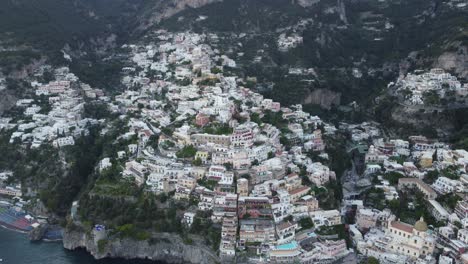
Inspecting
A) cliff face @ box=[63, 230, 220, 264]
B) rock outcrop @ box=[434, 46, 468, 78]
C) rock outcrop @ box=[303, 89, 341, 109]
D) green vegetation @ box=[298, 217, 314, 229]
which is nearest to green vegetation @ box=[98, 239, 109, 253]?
cliff face @ box=[63, 230, 220, 264]

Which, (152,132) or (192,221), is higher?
(152,132)

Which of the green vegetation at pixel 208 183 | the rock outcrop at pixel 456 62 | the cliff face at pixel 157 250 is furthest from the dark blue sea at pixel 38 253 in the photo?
the rock outcrop at pixel 456 62

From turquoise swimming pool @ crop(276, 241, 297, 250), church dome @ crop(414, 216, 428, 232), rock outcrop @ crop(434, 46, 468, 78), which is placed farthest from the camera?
rock outcrop @ crop(434, 46, 468, 78)

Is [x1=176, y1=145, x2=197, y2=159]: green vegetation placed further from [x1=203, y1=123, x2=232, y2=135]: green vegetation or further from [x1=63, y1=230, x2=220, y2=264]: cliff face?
[x1=63, y1=230, x2=220, y2=264]: cliff face

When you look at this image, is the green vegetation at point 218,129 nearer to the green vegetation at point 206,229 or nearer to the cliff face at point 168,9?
the green vegetation at point 206,229

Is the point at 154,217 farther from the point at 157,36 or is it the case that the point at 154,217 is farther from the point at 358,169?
the point at 157,36

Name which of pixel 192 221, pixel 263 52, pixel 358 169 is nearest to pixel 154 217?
pixel 192 221
